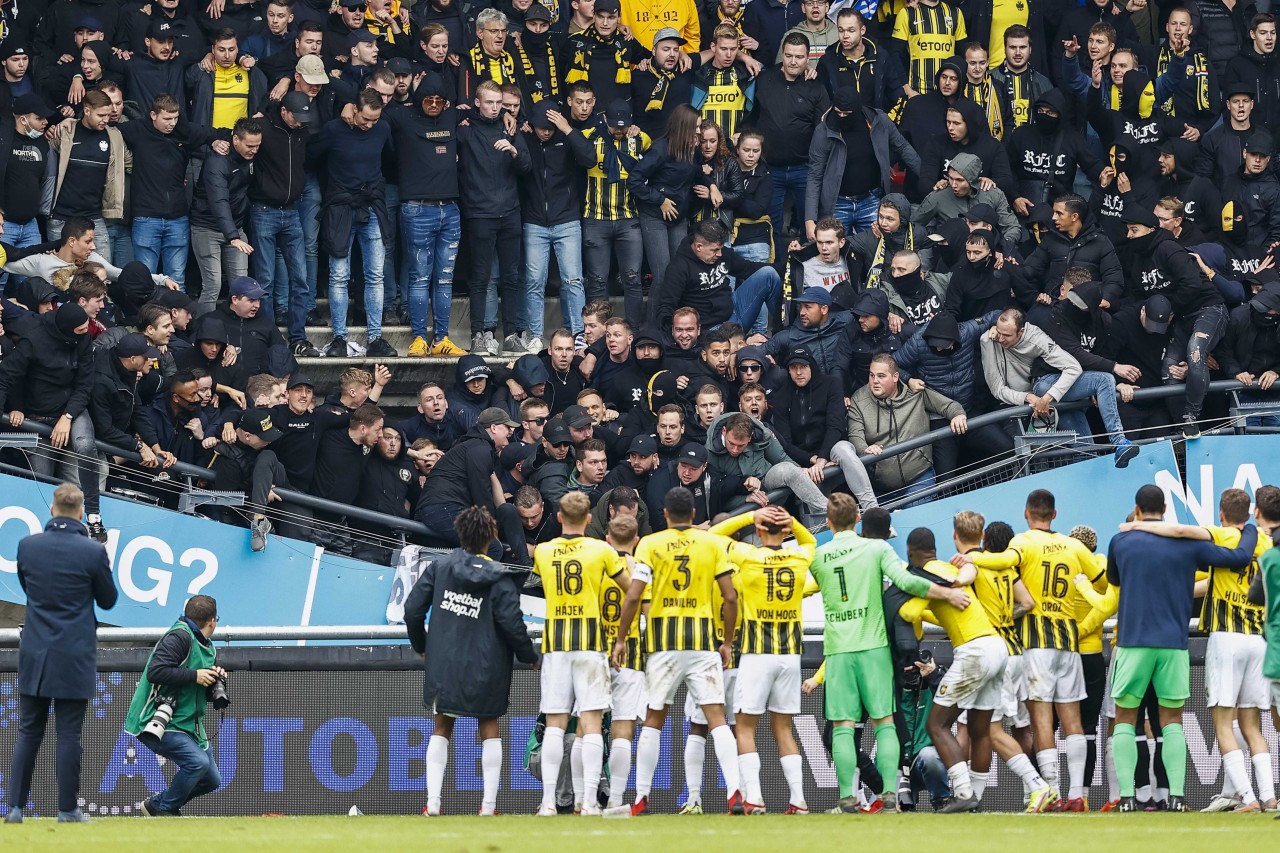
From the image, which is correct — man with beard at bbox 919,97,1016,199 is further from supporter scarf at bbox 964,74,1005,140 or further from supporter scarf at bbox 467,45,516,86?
supporter scarf at bbox 467,45,516,86

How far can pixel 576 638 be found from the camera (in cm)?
1116

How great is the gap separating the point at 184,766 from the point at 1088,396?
7.83m

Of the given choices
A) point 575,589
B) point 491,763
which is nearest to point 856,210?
point 575,589

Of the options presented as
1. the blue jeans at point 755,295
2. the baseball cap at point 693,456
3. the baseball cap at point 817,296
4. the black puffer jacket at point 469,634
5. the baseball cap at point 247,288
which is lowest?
the black puffer jacket at point 469,634

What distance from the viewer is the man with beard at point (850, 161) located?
18375 mm

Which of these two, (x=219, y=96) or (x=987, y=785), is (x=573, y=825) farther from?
(x=219, y=96)

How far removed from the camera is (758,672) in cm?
1123

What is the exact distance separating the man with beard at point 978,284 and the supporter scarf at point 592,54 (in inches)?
161

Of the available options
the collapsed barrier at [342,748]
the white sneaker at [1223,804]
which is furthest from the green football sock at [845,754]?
the white sneaker at [1223,804]

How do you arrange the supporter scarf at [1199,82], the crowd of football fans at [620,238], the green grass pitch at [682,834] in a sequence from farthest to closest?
the supporter scarf at [1199,82], the crowd of football fans at [620,238], the green grass pitch at [682,834]

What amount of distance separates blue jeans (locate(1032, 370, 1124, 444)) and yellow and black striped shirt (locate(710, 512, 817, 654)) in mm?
4814

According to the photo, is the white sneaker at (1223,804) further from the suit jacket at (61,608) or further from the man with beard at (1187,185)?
the man with beard at (1187,185)

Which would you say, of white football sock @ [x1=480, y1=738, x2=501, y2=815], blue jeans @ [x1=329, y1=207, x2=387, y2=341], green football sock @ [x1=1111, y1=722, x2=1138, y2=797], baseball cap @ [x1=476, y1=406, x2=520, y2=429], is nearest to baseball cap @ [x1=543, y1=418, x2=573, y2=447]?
baseball cap @ [x1=476, y1=406, x2=520, y2=429]

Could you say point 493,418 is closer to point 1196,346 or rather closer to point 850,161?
point 850,161
